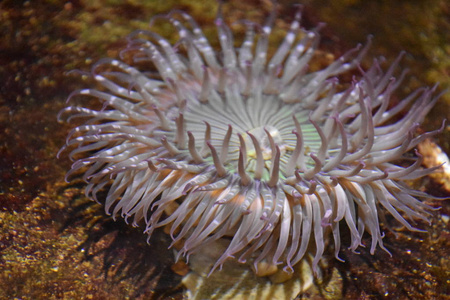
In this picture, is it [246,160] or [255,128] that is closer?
[246,160]

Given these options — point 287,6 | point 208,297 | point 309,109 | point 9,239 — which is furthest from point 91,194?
point 287,6

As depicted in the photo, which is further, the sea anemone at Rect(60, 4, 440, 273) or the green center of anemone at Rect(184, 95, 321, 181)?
the green center of anemone at Rect(184, 95, 321, 181)

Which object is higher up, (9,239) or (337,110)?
(337,110)

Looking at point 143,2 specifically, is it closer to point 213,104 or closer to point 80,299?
point 213,104

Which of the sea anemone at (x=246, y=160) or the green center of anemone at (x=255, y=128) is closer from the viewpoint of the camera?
the sea anemone at (x=246, y=160)

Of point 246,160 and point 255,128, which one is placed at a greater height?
point 246,160

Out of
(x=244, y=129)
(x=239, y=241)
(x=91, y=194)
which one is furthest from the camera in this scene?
(x=244, y=129)

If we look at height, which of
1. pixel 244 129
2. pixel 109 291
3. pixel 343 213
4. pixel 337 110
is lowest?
pixel 109 291

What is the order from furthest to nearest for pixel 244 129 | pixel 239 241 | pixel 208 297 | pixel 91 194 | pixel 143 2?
1. pixel 143 2
2. pixel 244 129
3. pixel 91 194
4. pixel 208 297
5. pixel 239 241
